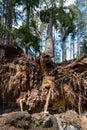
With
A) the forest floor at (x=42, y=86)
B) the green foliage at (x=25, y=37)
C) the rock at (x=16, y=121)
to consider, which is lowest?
the rock at (x=16, y=121)

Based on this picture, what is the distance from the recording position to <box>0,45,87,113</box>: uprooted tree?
25.5 feet

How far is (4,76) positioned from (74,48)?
29361 millimetres

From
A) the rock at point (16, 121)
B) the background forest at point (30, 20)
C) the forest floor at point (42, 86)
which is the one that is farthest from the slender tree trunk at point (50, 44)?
Answer: the rock at point (16, 121)

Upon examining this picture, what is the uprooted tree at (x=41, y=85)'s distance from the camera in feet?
25.5

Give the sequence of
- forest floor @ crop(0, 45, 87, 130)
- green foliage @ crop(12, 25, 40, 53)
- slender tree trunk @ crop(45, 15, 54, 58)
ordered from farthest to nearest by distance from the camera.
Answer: slender tree trunk @ crop(45, 15, 54, 58) → green foliage @ crop(12, 25, 40, 53) → forest floor @ crop(0, 45, 87, 130)

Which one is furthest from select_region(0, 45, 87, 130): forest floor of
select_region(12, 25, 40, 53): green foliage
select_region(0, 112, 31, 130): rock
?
select_region(12, 25, 40, 53): green foliage

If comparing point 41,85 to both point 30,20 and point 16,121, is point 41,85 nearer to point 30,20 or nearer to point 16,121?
point 16,121

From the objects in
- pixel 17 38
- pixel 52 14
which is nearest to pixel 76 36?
pixel 52 14

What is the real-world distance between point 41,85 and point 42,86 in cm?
7

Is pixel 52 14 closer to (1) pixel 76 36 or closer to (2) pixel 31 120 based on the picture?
(1) pixel 76 36

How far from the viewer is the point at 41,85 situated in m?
7.91

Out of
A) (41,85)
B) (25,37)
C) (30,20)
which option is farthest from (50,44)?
(41,85)

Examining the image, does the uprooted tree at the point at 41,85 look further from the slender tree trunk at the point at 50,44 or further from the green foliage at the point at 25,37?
the slender tree trunk at the point at 50,44

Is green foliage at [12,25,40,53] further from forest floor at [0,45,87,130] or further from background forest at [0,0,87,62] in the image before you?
forest floor at [0,45,87,130]
